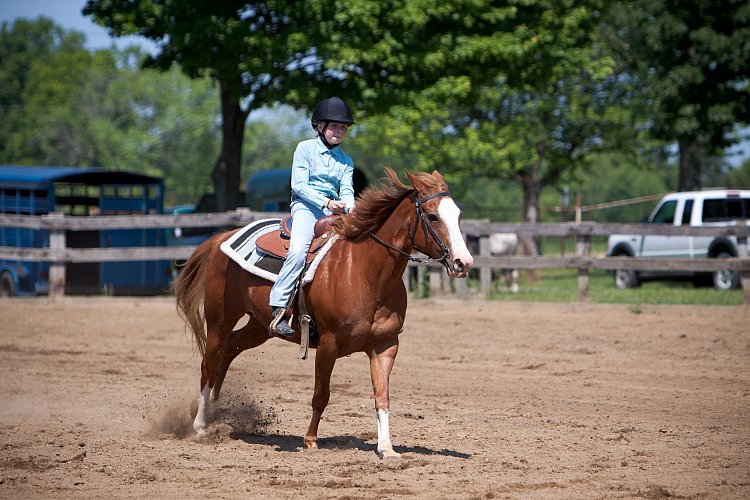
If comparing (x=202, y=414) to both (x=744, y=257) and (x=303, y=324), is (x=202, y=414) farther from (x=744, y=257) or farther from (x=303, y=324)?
(x=744, y=257)

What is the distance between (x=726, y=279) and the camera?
2103 cm

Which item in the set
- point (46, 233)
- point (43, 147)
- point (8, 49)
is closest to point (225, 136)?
point (46, 233)

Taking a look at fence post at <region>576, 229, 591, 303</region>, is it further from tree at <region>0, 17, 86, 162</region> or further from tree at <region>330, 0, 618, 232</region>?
tree at <region>0, 17, 86, 162</region>

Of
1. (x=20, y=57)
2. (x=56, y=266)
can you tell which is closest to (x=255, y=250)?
(x=56, y=266)

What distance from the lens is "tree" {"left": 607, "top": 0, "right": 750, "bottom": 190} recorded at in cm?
2709

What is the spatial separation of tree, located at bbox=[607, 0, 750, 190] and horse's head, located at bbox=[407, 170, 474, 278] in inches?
905

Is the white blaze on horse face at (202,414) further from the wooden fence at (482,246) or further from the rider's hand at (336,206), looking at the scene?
the wooden fence at (482,246)

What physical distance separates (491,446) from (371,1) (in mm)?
14060

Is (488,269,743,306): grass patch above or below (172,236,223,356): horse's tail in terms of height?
below

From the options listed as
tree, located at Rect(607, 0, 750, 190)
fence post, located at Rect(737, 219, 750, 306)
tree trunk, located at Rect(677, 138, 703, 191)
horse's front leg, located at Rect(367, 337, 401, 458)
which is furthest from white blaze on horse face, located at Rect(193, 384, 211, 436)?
tree trunk, located at Rect(677, 138, 703, 191)

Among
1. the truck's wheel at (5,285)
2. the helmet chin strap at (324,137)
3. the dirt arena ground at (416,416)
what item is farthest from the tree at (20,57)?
the helmet chin strap at (324,137)

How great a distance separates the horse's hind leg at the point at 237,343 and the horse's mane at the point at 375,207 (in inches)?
60.8

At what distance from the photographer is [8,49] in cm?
9181

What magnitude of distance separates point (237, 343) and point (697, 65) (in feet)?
79.1
